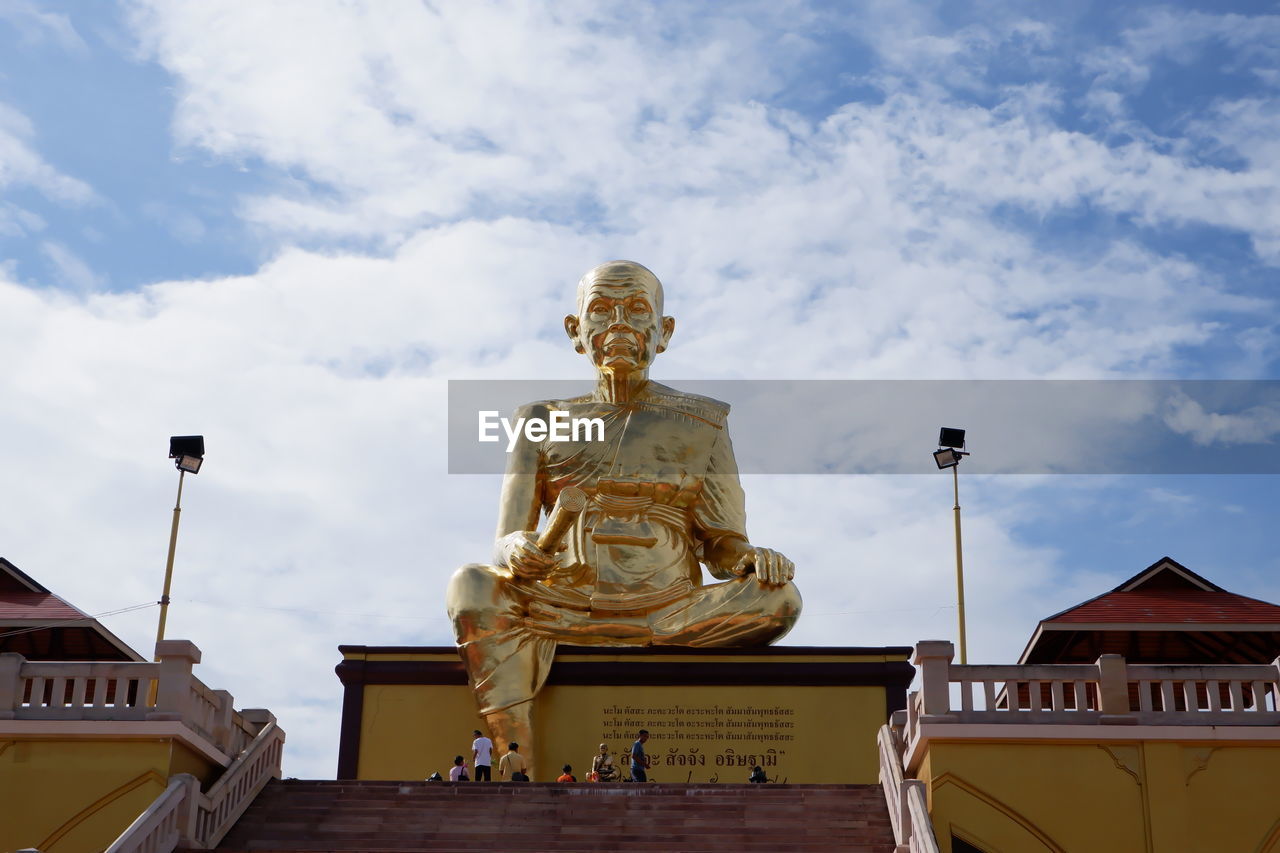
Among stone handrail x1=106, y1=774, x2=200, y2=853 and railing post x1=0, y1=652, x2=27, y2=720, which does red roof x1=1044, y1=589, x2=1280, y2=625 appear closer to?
stone handrail x1=106, y1=774, x2=200, y2=853

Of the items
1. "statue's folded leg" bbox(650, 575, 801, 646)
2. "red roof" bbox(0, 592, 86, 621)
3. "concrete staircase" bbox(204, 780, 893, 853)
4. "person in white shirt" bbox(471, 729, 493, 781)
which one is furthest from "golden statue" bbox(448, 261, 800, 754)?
"red roof" bbox(0, 592, 86, 621)

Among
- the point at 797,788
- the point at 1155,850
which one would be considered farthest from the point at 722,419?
the point at 1155,850

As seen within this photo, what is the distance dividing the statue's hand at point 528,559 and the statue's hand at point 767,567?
82.9 inches

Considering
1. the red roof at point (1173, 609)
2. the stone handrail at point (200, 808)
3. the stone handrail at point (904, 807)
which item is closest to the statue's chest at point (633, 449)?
the red roof at point (1173, 609)

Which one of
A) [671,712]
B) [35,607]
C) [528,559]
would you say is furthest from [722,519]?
[35,607]

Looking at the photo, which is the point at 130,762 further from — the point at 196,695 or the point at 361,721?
the point at 361,721

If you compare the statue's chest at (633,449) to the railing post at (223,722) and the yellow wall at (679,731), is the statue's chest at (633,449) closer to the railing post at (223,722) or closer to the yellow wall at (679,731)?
the yellow wall at (679,731)

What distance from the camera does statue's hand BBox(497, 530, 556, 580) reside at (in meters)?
18.8

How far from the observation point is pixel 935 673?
14.2 m

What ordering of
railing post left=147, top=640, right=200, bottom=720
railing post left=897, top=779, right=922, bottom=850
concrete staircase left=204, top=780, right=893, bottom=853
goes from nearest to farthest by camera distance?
1. railing post left=897, top=779, right=922, bottom=850
2. concrete staircase left=204, top=780, right=893, bottom=853
3. railing post left=147, top=640, right=200, bottom=720

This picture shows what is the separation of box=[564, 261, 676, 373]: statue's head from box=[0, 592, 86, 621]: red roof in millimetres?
6703

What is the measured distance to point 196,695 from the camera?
14.7m

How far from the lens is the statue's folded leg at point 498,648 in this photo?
18062 millimetres

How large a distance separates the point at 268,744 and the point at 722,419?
7.28 metres
